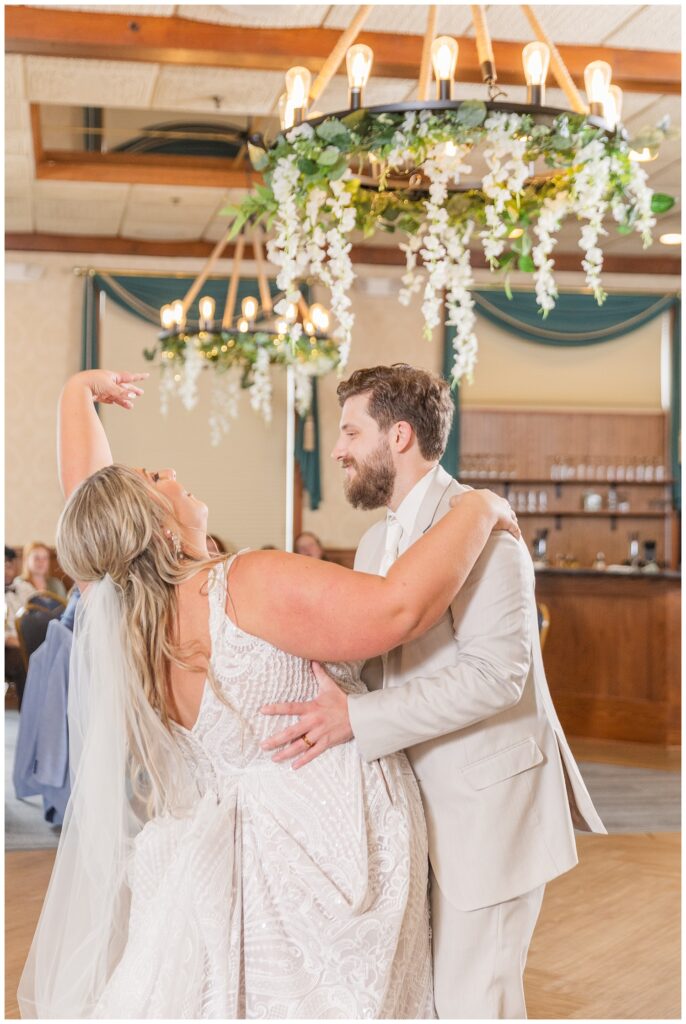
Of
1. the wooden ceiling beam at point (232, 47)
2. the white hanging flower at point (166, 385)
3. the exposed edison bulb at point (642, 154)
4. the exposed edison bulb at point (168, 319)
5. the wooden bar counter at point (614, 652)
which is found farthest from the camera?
the white hanging flower at point (166, 385)

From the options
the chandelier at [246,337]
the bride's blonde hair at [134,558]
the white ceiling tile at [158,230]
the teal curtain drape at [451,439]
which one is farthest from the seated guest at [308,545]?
the bride's blonde hair at [134,558]

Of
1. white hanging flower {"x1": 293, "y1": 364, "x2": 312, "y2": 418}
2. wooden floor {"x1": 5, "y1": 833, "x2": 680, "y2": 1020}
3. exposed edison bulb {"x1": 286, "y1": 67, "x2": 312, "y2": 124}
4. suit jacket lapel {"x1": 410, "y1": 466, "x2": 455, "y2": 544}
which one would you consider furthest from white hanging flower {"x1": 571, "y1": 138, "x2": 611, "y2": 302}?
white hanging flower {"x1": 293, "y1": 364, "x2": 312, "y2": 418}

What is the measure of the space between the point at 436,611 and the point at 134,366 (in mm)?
9347

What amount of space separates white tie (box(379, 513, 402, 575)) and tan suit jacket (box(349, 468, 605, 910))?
82 millimetres

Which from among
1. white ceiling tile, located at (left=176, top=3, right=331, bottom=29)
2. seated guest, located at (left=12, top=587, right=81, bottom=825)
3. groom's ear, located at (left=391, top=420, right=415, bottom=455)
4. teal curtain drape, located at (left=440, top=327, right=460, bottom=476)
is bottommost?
seated guest, located at (left=12, top=587, right=81, bottom=825)

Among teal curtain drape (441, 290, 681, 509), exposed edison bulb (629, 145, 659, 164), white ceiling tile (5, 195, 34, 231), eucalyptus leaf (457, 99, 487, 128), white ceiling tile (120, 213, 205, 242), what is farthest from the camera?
teal curtain drape (441, 290, 681, 509)

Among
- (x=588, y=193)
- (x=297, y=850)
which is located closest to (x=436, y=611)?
(x=297, y=850)

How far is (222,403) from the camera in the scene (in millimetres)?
10883

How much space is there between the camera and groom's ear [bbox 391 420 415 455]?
7.84 ft

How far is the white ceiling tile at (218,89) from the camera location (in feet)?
20.7

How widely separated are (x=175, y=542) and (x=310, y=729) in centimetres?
43

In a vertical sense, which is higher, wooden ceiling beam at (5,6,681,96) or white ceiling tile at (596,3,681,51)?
white ceiling tile at (596,3,681,51)

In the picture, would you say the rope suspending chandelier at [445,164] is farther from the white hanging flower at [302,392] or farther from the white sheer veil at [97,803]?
the white hanging flower at [302,392]

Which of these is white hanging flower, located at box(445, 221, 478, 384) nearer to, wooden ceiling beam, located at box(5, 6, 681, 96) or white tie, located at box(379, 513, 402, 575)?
wooden ceiling beam, located at box(5, 6, 681, 96)
